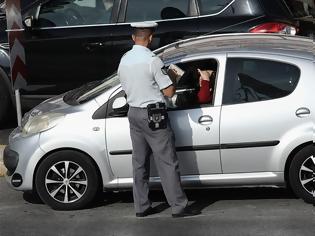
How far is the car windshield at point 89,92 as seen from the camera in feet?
21.6

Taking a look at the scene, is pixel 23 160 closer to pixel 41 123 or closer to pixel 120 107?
pixel 41 123

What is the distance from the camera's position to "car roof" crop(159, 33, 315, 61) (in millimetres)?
6352

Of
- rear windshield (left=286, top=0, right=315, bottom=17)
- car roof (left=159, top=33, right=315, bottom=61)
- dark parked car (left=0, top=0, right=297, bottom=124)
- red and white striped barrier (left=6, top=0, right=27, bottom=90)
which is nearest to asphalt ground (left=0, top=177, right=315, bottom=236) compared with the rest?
car roof (left=159, top=33, right=315, bottom=61)

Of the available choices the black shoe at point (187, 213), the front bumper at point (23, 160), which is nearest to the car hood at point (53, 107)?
the front bumper at point (23, 160)

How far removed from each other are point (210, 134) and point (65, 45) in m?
3.50

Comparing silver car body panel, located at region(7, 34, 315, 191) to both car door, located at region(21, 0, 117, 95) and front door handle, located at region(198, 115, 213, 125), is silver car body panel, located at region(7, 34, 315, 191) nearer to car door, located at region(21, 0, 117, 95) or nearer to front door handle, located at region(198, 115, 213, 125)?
front door handle, located at region(198, 115, 213, 125)

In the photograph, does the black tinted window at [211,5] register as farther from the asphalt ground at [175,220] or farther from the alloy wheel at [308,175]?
the alloy wheel at [308,175]

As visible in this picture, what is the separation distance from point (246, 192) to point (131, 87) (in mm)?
1661

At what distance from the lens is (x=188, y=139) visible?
617 cm

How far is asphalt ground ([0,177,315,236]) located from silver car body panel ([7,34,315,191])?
26 centimetres

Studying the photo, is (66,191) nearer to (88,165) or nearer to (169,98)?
(88,165)

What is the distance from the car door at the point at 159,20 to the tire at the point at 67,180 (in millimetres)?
2826

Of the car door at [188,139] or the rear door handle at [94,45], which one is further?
the rear door handle at [94,45]

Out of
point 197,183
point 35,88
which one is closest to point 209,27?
point 35,88
